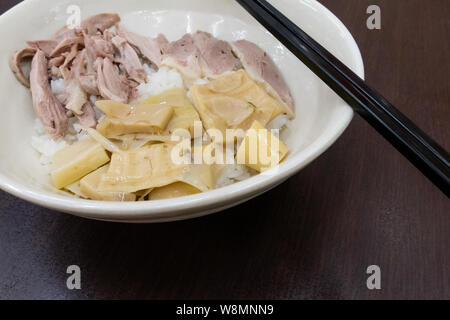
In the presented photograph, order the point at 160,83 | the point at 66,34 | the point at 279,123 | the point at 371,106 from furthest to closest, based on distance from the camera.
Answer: the point at 66,34
the point at 160,83
the point at 279,123
the point at 371,106

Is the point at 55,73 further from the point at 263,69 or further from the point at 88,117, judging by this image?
the point at 263,69

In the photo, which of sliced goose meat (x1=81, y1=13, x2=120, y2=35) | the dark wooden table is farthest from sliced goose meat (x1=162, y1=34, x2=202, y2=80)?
the dark wooden table

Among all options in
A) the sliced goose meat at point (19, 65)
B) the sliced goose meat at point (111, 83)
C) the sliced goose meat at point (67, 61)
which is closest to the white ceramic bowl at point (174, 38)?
the sliced goose meat at point (19, 65)

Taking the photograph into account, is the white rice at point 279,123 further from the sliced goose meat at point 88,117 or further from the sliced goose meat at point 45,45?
the sliced goose meat at point 45,45

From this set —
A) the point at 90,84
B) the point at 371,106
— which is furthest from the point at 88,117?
the point at 371,106

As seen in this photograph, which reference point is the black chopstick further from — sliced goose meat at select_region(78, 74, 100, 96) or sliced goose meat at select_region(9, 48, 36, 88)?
sliced goose meat at select_region(9, 48, 36, 88)
